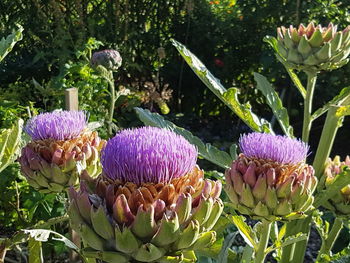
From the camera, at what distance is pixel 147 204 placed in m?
0.67

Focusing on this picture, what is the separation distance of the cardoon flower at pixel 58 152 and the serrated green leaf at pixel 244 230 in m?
0.24

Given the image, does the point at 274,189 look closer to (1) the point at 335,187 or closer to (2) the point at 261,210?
(2) the point at 261,210

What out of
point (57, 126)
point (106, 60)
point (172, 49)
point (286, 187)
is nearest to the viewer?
point (286, 187)

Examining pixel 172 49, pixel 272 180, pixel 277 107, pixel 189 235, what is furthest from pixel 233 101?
pixel 172 49

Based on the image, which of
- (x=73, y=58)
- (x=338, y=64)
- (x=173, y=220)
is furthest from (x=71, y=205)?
(x=73, y=58)

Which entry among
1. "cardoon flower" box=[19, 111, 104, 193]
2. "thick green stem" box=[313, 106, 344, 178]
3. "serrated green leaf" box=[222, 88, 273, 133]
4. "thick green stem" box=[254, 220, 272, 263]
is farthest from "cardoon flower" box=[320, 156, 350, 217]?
"cardoon flower" box=[19, 111, 104, 193]

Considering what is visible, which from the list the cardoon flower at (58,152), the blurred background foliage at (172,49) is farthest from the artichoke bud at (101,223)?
the blurred background foliage at (172,49)

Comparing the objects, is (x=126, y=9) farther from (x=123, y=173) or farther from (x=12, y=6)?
(x=123, y=173)

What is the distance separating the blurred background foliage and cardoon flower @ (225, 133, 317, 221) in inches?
61.6

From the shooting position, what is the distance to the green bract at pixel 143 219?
66 cm

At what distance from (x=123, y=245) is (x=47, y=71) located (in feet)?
7.44

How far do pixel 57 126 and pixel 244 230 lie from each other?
0.36 meters

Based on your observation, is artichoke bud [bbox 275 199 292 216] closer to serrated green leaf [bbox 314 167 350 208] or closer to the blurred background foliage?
serrated green leaf [bbox 314 167 350 208]

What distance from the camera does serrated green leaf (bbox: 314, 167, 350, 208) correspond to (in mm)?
1019
